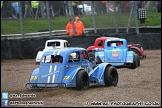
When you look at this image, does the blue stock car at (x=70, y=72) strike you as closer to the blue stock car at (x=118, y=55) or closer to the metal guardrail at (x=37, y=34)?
the blue stock car at (x=118, y=55)

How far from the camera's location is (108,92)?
10062 millimetres

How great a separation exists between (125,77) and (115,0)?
11.2 m

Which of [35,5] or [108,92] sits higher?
[35,5]

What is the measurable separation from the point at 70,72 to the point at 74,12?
12983 millimetres

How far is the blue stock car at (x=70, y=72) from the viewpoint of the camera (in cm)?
1048

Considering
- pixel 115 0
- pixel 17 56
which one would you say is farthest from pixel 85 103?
pixel 115 0

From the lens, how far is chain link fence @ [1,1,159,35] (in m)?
21.7

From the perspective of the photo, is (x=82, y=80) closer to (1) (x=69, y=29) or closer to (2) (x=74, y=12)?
(1) (x=69, y=29)

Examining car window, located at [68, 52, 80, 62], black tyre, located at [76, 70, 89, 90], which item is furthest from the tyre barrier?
black tyre, located at [76, 70, 89, 90]

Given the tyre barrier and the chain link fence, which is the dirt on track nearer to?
the tyre barrier

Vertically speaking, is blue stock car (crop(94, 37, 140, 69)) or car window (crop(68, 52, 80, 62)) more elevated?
car window (crop(68, 52, 80, 62))

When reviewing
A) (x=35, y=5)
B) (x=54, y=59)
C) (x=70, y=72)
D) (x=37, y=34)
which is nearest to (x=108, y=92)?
(x=70, y=72)

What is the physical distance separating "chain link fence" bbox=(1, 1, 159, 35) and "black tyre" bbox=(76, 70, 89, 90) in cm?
1110

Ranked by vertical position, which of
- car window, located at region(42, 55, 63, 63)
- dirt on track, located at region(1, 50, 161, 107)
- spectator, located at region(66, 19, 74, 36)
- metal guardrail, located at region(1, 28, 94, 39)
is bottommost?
dirt on track, located at region(1, 50, 161, 107)
